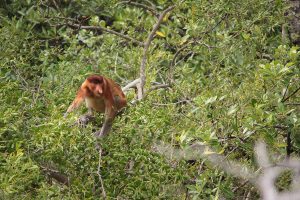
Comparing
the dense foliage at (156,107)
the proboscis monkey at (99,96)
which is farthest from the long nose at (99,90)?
the dense foliage at (156,107)

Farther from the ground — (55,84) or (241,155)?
(55,84)

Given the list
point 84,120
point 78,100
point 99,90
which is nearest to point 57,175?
point 84,120

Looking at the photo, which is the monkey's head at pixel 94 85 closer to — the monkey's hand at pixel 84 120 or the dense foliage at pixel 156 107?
the dense foliage at pixel 156 107

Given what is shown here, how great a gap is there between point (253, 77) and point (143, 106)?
120 cm

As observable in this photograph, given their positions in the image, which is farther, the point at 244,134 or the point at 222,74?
the point at 222,74

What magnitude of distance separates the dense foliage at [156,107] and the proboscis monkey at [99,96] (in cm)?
10

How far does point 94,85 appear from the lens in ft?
18.1

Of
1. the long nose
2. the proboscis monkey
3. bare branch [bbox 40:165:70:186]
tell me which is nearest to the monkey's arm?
the proboscis monkey

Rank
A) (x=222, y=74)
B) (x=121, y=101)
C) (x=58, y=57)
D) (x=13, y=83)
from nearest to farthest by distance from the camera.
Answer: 1. (x=13, y=83)
2. (x=121, y=101)
3. (x=222, y=74)
4. (x=58, y=57)

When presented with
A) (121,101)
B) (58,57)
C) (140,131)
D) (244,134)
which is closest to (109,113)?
(121,101)

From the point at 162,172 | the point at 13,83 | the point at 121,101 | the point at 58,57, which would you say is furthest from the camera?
the point at 58,57

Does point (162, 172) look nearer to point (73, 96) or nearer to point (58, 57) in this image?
point (73, 96)

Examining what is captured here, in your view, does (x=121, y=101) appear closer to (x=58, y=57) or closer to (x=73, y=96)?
(x=73, y=96)

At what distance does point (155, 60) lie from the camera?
599 centimetres
